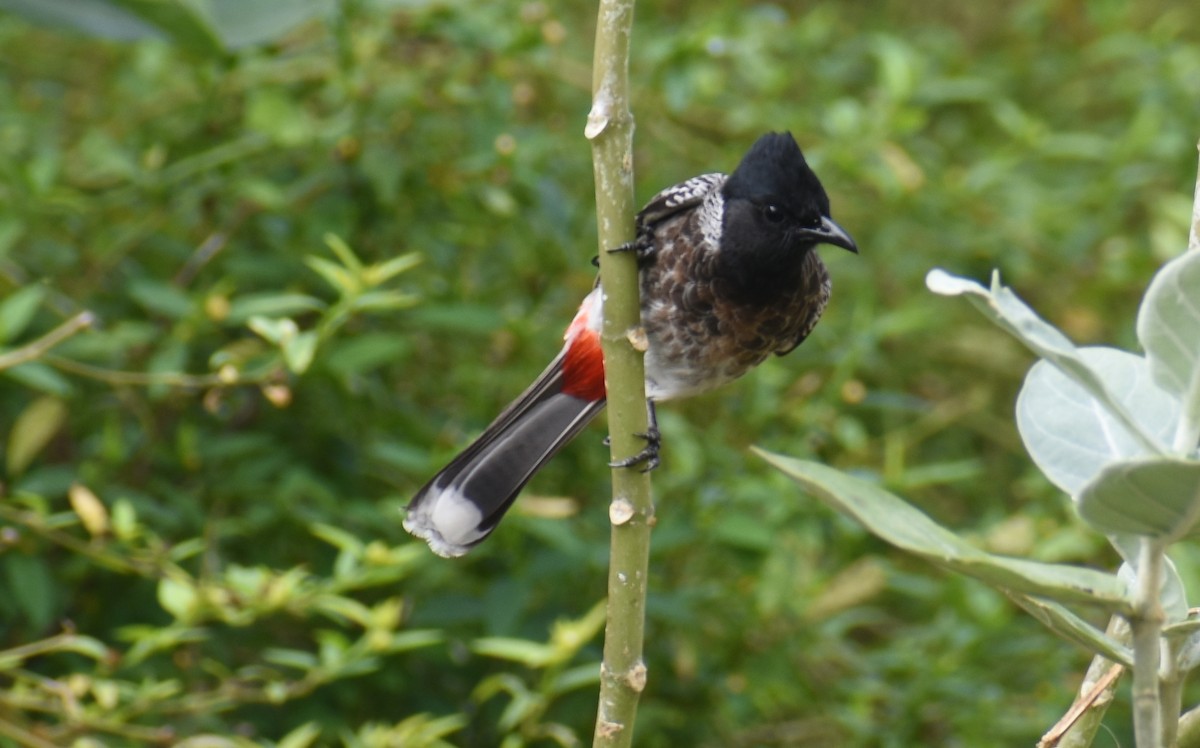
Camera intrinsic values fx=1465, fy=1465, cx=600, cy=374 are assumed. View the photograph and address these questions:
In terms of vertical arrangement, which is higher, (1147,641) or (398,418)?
(398,418)

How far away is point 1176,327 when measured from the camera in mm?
877

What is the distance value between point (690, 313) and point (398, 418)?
0.67m

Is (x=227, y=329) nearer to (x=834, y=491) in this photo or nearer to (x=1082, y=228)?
(x=834, y=491)

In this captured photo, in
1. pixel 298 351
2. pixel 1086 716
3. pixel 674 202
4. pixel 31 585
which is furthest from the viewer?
pixel 674 202

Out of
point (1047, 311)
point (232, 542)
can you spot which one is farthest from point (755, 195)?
point (1047, 311)

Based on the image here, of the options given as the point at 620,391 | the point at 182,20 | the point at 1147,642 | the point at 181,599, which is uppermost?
the point at 182,20

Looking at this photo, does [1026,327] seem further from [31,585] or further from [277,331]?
[31,585]

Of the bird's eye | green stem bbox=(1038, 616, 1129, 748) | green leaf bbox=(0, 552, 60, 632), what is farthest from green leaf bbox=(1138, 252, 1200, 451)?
green leaf bbox=(0, 552, 60, 632)

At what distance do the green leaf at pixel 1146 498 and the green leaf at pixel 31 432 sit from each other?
79.9 inches

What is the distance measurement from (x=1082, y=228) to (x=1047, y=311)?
45 cm

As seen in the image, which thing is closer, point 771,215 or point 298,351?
point 298,351

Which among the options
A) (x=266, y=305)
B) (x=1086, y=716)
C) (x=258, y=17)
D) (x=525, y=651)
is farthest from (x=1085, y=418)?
(x=258, y=17)

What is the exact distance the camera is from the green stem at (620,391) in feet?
4.63

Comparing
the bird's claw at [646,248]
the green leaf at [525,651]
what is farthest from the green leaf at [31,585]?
the bird's claw at [646,248]
